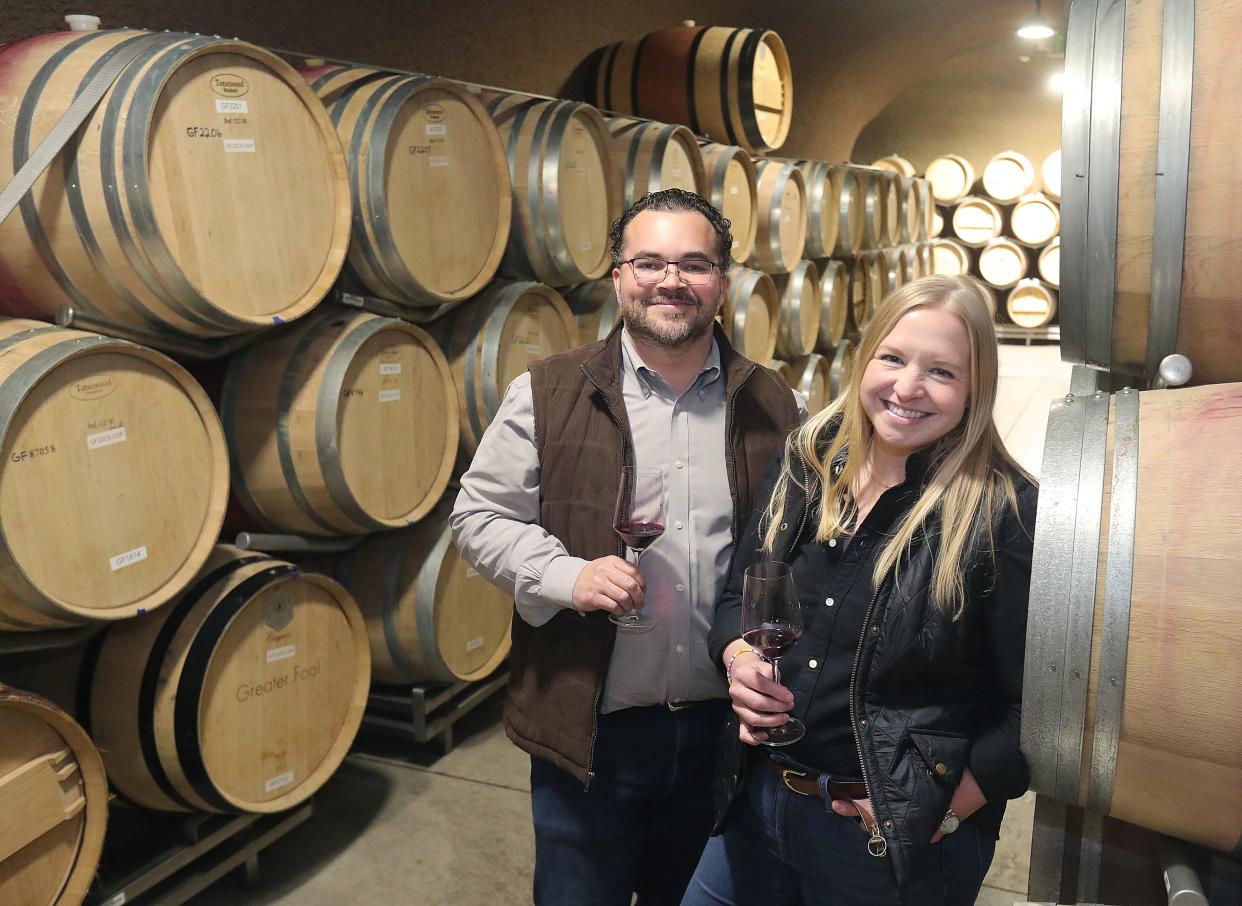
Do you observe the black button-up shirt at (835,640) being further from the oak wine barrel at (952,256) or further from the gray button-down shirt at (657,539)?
the oak wine barrel at (952,256)

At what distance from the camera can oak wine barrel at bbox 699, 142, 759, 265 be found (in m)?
5.05

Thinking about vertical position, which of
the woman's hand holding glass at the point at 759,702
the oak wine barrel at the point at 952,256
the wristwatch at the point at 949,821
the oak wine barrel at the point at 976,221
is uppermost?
the oak wine barrel at the point at 976,221

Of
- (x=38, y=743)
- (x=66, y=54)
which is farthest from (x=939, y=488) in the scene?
(x=66, y=54)

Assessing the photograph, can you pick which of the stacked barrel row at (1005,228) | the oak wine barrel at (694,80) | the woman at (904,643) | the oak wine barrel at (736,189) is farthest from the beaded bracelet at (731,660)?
the stacked barrel row at (1005,228)

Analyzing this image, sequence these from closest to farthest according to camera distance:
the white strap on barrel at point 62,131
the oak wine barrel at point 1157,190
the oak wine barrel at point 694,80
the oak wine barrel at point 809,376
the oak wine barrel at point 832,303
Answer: the oak wine barrel at point 1157,190
the white strap on barrel at point 62,131
the oak wine barrel at point 694,80
the oak wine barrel at point 809,376
the oak wine barrel at point 832,303

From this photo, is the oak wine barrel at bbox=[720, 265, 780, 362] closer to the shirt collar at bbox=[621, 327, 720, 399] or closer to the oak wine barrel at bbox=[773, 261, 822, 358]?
the oak wine barrel at bbox=[773, 261, 822, 358]

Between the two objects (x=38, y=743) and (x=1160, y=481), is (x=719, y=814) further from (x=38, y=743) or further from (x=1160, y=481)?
(x=38, y=743)

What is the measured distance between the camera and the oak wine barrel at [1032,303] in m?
12.5

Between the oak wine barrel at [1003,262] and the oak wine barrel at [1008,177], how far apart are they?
1.73 ft

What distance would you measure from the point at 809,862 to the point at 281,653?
1709 millimetres

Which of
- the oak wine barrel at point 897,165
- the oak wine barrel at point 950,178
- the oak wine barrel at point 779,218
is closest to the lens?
the oak wine barrel at point 779,218

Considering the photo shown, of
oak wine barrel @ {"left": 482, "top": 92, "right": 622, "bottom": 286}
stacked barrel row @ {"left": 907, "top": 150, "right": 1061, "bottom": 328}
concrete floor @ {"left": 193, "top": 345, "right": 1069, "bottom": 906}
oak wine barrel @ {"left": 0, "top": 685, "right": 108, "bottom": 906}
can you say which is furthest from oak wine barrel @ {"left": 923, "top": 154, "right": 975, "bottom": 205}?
oak wine barrel @ {"left": 0, "top": 685, "right": 108, "bottom": 906}

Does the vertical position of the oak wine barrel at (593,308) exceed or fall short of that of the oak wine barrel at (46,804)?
it exceeds it

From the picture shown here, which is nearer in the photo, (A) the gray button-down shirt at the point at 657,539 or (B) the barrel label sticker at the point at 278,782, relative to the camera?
(A) the gray button-down shirt at the point at 657,539
